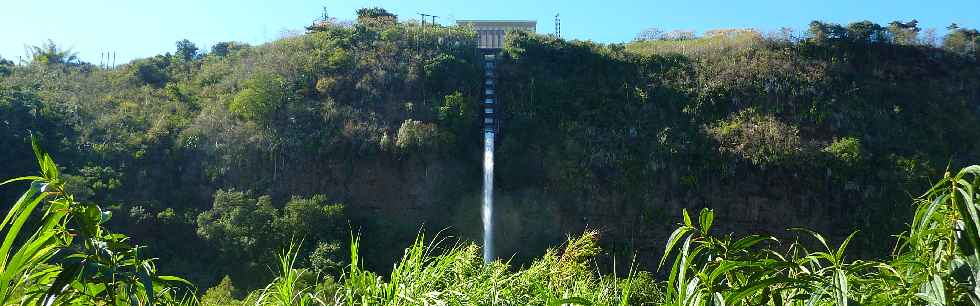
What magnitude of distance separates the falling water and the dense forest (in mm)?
305

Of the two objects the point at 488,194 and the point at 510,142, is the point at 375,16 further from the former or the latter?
the point at 488,194

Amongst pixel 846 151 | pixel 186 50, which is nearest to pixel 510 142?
pixel 846 151

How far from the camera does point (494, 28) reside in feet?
91.6

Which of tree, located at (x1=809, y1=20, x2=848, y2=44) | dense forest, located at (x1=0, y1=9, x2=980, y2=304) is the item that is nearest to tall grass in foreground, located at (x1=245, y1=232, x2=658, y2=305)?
dense forest, located at (x1=0, y1=9, x2=980, y2=304)

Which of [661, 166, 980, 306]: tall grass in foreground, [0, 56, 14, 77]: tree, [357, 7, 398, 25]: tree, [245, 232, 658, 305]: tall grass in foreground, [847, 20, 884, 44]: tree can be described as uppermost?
[357, 7, 398, 25]: tree

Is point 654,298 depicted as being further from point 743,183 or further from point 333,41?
point 333,41

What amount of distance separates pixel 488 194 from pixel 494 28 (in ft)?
35.6

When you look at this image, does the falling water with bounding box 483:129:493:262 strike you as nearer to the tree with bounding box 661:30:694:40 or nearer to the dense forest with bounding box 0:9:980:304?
the dense forest with bounding box 0:9:980:304

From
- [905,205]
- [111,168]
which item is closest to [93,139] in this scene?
[111,168]

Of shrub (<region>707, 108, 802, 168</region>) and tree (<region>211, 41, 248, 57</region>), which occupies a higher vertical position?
tree (<region>211, 41, 248, 57</region>)

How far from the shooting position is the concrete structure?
87.4 ft

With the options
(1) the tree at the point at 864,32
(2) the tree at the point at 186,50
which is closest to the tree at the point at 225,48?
(2) the tree at the point at 186,50

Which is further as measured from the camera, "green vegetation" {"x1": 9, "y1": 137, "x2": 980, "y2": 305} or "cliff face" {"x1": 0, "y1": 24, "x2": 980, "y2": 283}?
"cliff face" {"x1": 0, "y1": 24, "x2": 980, "y2": 283}

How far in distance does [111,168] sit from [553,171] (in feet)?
34.5
